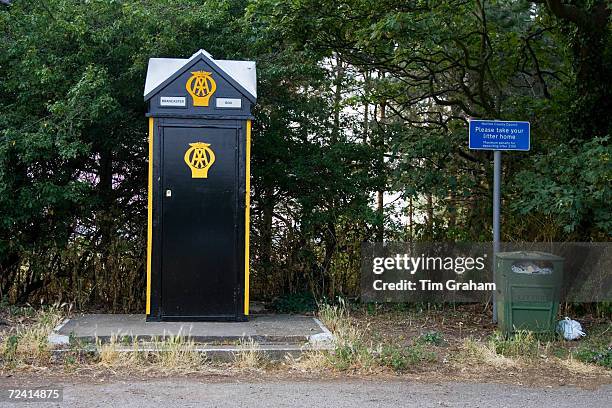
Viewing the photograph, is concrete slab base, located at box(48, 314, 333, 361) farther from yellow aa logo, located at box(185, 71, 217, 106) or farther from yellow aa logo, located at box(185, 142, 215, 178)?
yellow aa logo, located at box(185, 71, 217, 106)

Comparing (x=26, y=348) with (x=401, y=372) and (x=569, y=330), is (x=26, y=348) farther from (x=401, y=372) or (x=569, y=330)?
(x=569, y=330)

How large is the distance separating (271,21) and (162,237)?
3.53m

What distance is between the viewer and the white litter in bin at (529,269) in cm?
802

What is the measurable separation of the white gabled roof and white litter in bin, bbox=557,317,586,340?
15.4 feet

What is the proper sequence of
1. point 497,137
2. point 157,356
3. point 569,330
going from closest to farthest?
A: point 157,356, point 569,330, point 497,137

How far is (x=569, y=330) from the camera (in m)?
8.30

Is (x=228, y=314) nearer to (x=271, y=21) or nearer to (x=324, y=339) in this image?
(x=324, y=339)

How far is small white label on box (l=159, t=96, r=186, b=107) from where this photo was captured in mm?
8375

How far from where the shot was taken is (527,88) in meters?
12.7

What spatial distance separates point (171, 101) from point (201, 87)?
1.33 ft

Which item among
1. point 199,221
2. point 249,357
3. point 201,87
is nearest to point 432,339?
point 249,357

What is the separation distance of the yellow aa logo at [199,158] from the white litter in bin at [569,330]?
15.5ft

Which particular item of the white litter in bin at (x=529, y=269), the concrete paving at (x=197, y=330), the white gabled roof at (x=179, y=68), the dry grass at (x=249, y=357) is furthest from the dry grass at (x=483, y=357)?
the white gabled roof at (x=179, y=68)

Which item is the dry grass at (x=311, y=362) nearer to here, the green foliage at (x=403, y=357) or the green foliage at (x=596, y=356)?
the green foliage at (x=403, y=357)
